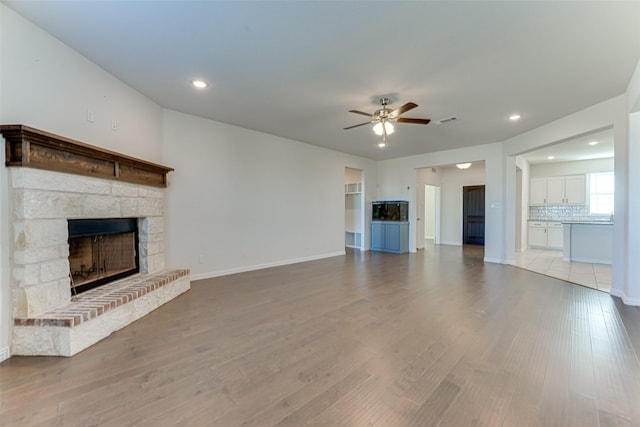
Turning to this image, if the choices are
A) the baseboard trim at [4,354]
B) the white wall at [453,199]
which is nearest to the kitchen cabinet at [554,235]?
the white wall at [453,199]

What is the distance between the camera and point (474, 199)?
8984mm

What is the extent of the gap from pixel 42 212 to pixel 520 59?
4582 millimetres

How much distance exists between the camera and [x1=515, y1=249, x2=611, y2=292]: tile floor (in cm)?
443

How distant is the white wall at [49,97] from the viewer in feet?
6.86

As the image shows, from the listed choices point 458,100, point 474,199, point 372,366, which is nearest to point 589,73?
point 458,100

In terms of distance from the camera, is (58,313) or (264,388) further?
(58,313)

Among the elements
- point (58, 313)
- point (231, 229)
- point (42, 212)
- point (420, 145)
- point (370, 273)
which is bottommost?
point (370, 273)

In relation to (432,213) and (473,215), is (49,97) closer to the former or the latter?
(473,215)

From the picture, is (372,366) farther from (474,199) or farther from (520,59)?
(474,199)

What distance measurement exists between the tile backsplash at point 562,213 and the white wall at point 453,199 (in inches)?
76.4

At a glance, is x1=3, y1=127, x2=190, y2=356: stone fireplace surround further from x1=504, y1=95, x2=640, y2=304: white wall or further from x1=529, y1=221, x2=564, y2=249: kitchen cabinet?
x1=529, y1=221, x2=564, y2=249: kitchen cabinet

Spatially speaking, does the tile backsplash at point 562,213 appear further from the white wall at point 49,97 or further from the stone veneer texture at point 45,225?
the stone veneer texture at point 45,225

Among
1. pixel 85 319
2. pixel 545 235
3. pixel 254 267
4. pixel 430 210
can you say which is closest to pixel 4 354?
pixel 85 319

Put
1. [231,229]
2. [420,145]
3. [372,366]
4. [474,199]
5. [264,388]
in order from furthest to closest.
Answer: [474,199] → [420,145] → [231,229] → [372,366] → [264,388]
